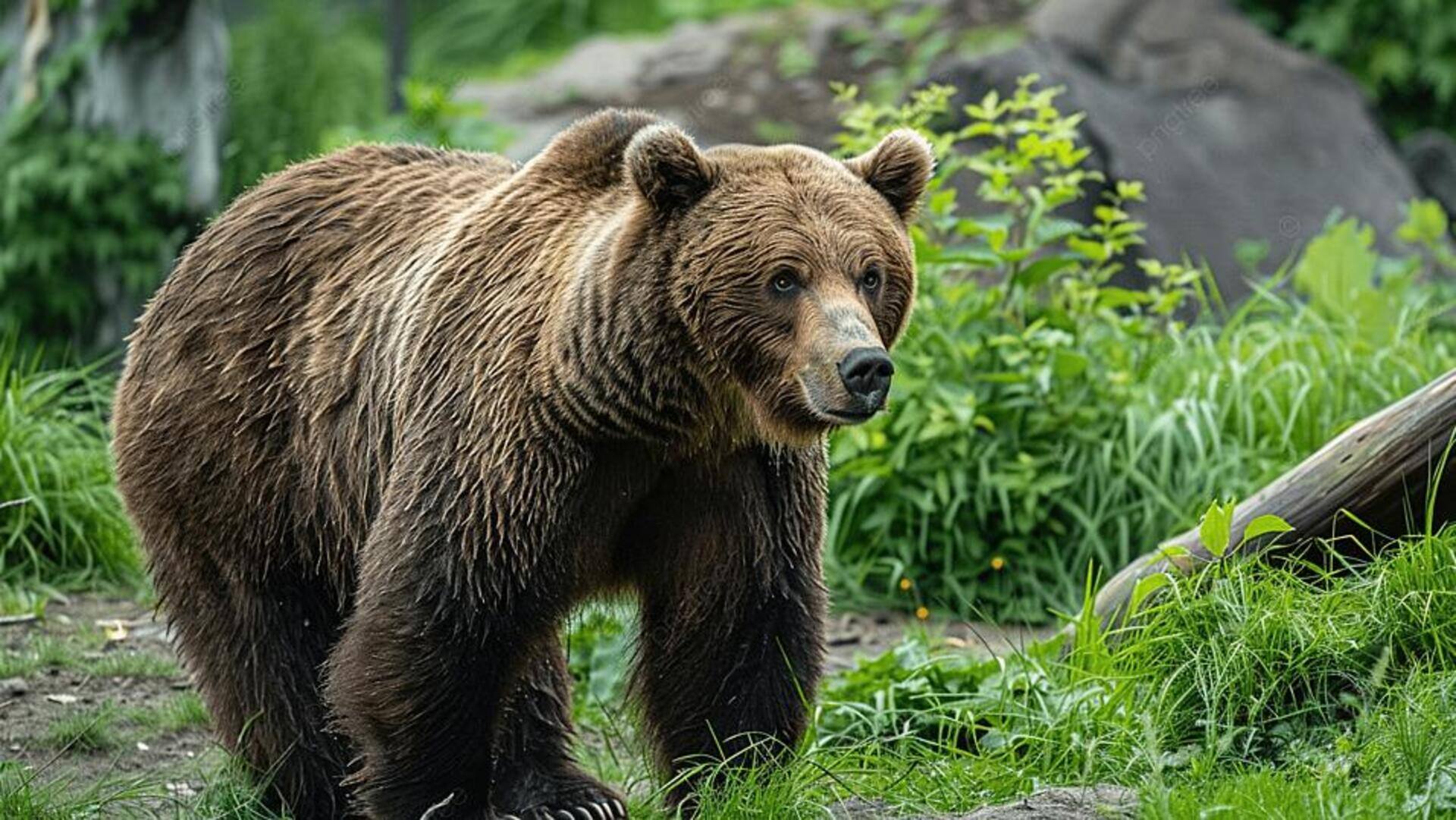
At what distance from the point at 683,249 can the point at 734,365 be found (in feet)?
0.93

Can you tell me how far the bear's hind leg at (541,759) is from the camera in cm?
507

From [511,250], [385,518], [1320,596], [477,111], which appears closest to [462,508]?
[385,518]

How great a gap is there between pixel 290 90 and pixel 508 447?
296 inches

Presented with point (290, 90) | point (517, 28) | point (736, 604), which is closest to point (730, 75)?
point (517, 28)

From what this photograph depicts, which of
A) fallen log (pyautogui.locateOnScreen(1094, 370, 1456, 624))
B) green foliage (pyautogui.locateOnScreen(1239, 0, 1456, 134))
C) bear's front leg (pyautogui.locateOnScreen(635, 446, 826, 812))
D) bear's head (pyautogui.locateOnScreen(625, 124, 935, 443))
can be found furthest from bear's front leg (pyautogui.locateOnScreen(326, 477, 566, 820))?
green foliage (pyautogui.locateOnScreen(1239, 0, 1456, 134))

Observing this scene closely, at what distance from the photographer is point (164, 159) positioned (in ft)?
31.7

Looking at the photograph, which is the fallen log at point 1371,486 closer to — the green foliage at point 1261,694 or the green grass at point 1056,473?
the green foliage at point 1261,694

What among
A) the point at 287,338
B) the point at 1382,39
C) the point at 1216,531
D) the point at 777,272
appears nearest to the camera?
the point at 777,272

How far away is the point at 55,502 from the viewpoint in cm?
718

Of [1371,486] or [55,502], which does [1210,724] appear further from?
[55,502]

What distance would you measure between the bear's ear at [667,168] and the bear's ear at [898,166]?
421 mm

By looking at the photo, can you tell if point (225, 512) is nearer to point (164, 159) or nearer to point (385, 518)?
point (385, 518)

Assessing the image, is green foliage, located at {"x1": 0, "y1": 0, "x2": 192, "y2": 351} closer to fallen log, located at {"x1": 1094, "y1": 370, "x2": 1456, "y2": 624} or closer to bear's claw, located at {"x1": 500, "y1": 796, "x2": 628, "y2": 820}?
bear's claw, located at {"x1": 500, "y1": 796, "x2": 628, "y2": 820}

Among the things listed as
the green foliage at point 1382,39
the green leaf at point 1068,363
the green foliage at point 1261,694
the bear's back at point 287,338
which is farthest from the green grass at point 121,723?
the green foliage at point 1382,39
